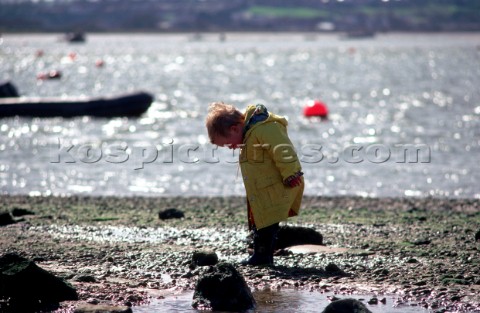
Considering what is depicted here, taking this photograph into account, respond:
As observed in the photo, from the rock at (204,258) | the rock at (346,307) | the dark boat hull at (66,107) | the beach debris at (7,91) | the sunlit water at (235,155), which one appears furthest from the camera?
the beach debris at (7,91)

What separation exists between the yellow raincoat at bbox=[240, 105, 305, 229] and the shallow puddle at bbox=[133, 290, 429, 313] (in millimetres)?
946

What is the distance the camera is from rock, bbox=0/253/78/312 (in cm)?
758

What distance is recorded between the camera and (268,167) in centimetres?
873

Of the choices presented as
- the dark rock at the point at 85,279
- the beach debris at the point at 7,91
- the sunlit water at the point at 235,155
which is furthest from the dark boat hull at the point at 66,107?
the dark rock at the point at 85,279

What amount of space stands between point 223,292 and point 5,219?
15.9 feet

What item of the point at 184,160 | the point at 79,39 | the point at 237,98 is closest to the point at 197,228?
the point at 184,160

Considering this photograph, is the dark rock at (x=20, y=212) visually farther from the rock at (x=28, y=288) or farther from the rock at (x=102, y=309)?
the rock at (x=102, y=309)

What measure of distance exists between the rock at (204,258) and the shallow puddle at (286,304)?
32.2 inches

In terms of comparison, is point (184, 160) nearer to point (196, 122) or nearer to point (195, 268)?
point (196, 122)

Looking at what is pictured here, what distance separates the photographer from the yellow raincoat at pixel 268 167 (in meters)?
8.59

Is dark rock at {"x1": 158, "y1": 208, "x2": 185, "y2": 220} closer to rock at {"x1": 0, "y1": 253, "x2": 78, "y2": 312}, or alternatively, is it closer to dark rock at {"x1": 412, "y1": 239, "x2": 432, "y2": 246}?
dark rock at {"x1": 412, "y1": 239, "x2": 432, "y2": 246}

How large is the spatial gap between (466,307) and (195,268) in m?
2.47

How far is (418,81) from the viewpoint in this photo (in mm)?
61938

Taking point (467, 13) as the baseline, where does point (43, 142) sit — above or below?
below
